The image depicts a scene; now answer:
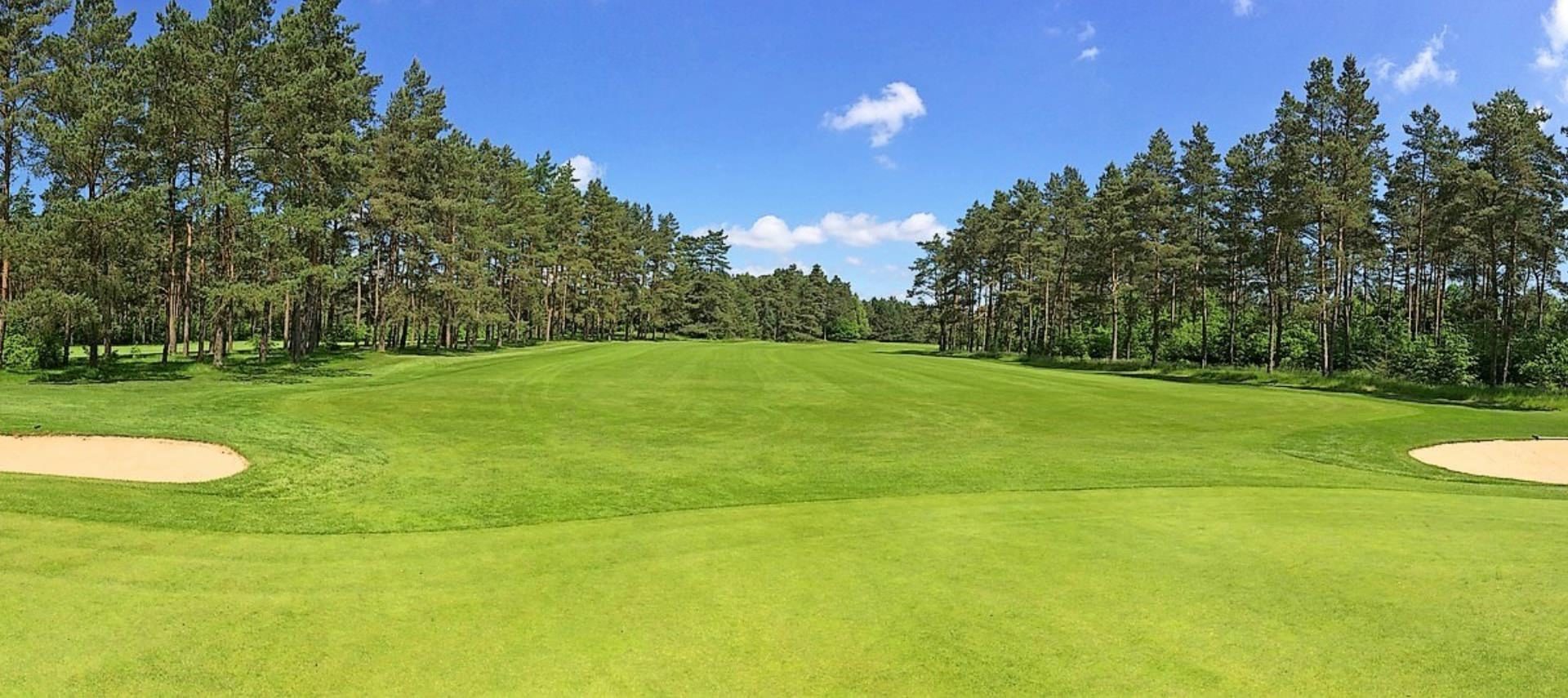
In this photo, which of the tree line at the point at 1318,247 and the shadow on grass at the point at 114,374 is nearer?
the shadow on grass at the point at 114,374

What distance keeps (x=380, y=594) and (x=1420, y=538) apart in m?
9.79

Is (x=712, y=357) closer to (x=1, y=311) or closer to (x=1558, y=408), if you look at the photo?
(x=1, y=311)

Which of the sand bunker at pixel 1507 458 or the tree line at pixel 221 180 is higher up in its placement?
the tree line at pixel 221 180

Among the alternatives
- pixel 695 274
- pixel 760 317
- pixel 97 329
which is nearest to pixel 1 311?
pixel 97 329

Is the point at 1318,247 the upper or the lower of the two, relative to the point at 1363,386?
upper

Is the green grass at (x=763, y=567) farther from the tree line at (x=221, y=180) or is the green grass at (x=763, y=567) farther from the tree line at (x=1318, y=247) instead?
the tree line at (x=1318, y=247)

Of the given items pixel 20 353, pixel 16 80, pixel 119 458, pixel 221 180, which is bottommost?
pixel 119 458

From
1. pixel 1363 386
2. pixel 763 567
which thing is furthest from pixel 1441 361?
pixel 763 567

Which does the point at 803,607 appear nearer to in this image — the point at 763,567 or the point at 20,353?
the point at 763,567

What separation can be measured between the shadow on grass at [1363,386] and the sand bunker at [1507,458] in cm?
1257

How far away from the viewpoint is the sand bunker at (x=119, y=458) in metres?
11.6

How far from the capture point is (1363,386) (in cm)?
3519

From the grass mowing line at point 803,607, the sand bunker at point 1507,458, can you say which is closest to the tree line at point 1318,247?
the sand bunker at point 1507,458

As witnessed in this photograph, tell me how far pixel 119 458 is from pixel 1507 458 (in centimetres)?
2533
